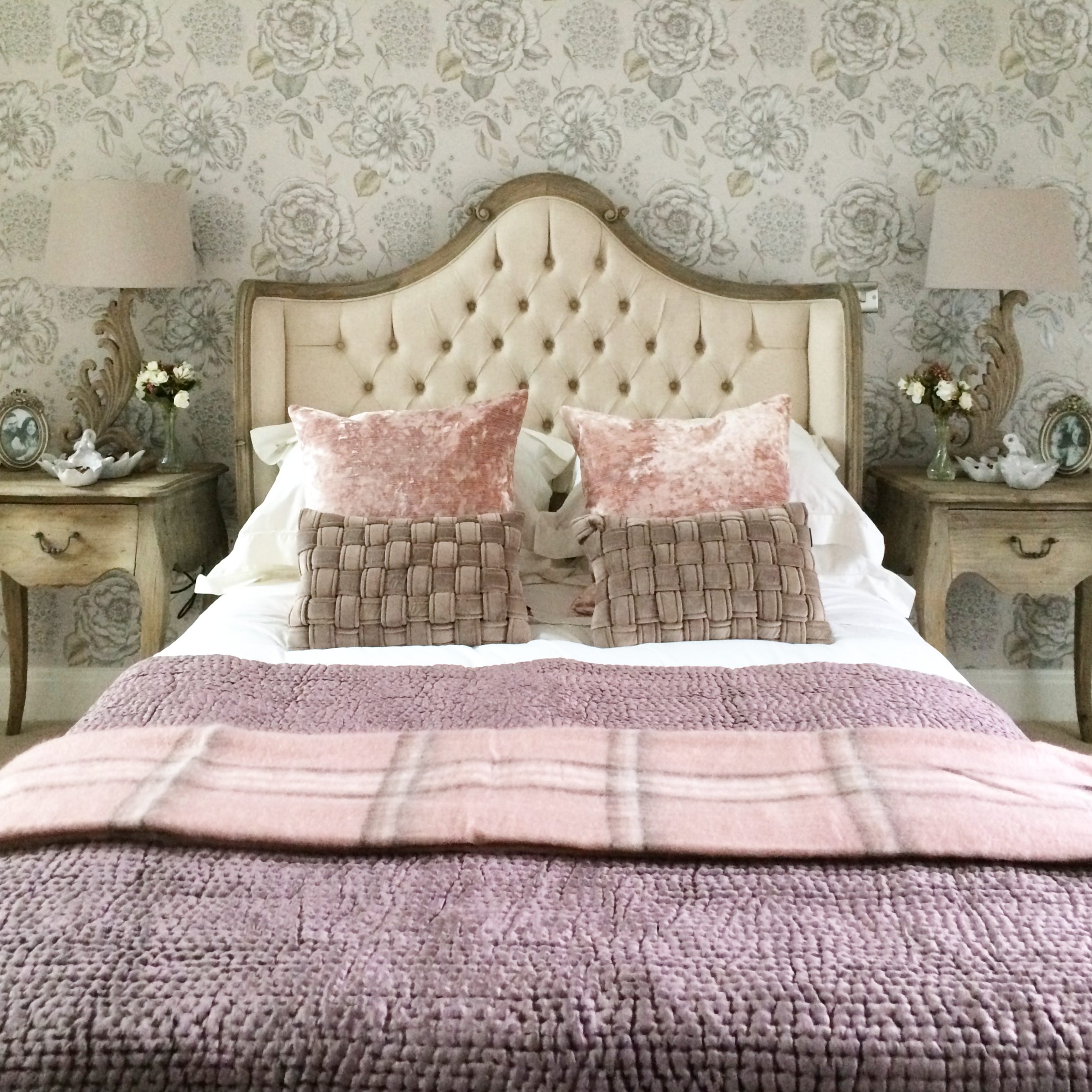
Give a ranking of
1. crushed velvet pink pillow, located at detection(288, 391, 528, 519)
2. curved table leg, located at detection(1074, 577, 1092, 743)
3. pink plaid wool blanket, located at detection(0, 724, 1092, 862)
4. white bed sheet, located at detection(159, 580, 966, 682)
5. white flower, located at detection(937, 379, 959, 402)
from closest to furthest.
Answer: pink plaid wool blanket, located at detection(0, 724, 1092, 862)
white bed sheet, located at detection(159, 580, 966, 682)
crushed velvet pink pillow, located at detection(288, 391, 528, 519)
white flower, located at detection(937, 379, 959, 402)
curved table leg, located at detection(1074, 577, 1092, 743)

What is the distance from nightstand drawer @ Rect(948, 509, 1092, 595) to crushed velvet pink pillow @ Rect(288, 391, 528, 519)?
3.59 ft

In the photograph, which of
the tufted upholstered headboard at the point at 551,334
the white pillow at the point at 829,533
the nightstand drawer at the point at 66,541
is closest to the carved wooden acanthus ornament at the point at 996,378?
the tufted upholstered headboard at the point at 551,334

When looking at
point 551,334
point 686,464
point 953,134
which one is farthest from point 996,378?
point 551,334

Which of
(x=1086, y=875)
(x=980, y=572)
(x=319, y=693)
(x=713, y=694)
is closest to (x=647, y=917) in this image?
(x=1086, y=875)

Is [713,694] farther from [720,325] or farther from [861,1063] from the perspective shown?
[720,325]

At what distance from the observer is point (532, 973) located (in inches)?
43.7

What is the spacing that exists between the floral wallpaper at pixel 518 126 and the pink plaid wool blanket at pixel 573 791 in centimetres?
173

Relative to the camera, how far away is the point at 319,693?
6.03 feet

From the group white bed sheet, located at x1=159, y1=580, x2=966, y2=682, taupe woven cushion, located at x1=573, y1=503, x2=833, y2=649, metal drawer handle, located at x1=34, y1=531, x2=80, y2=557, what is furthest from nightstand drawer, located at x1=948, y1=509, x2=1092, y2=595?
metal drawer handle, located at x1=34, y1=531, x2=80, y2=557

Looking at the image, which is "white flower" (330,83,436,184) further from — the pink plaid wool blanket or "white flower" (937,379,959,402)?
the pink plaid wool blanket

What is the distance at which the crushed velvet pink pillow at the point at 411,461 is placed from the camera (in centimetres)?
240

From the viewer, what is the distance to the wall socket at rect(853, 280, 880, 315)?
3000mm

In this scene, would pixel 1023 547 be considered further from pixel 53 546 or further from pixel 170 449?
pixel 53 546

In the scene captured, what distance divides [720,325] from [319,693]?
1.56 meters
